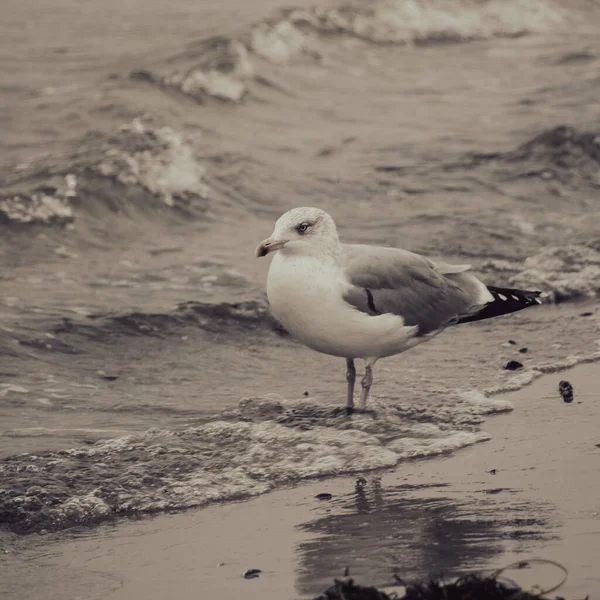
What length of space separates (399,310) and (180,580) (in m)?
2.53

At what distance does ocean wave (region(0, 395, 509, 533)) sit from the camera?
221 inches

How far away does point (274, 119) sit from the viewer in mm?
14633

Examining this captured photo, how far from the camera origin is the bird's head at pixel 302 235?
256 inches

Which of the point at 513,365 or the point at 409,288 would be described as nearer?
the point at 409,288

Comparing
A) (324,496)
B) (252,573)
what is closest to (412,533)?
(252,573)

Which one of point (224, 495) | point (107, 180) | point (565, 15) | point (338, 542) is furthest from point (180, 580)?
point (565, 15)

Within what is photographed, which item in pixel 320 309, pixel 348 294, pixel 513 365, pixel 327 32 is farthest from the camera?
pixel 327 32

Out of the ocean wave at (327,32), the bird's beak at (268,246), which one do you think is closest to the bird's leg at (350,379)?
the bird's beak at (268,246)

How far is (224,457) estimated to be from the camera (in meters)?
6.18

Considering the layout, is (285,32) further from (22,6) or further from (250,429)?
(250,429)

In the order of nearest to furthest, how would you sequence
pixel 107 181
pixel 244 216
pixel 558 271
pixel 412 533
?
pixel 412 533, pixel 558 271, pixel 244 216, pixel 107 181

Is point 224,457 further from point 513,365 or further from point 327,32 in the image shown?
point 327,32

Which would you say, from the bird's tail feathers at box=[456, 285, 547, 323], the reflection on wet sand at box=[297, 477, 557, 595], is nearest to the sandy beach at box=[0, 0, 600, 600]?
the reflection on wet sand at box=[297, 477, 557, 595]

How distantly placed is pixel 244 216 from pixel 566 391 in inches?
202
